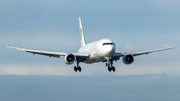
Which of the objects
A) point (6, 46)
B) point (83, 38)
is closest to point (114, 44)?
point (6, 46)

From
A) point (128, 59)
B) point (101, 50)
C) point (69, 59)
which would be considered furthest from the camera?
point (128, 59)

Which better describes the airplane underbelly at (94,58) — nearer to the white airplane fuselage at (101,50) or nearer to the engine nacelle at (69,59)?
the white airplane fuselage at (101,50)

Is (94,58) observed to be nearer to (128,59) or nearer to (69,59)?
(69,59)

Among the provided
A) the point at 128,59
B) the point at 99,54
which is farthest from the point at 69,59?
the point at 128,59

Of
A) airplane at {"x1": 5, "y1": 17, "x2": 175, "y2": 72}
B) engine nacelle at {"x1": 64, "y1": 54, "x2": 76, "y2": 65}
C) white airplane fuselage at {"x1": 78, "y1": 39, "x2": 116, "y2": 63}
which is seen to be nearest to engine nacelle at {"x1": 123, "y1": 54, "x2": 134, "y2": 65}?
airplane at {"x1": 5, "y1": 17, "x2": 175, "y2": 72}

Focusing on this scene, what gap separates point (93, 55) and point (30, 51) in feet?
41.1

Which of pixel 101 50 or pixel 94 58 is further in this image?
pixel 94 58

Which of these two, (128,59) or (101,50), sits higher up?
(101,50)

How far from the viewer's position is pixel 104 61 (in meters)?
70.9

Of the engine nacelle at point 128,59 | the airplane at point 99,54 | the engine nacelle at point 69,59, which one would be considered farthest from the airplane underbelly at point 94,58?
the engine nacelle at point 128,59

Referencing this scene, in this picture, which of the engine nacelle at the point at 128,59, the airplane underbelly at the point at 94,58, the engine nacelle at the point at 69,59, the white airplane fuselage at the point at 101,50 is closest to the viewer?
the white airplane fuselage at the point at 101,50

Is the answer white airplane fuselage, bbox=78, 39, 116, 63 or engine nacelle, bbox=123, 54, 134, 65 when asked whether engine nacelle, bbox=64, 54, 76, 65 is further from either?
engine nacelle, bbox=123, 54, 134, 65

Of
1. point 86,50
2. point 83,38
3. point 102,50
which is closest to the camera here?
point 102,50

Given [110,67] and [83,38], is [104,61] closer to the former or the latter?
[110,67]
